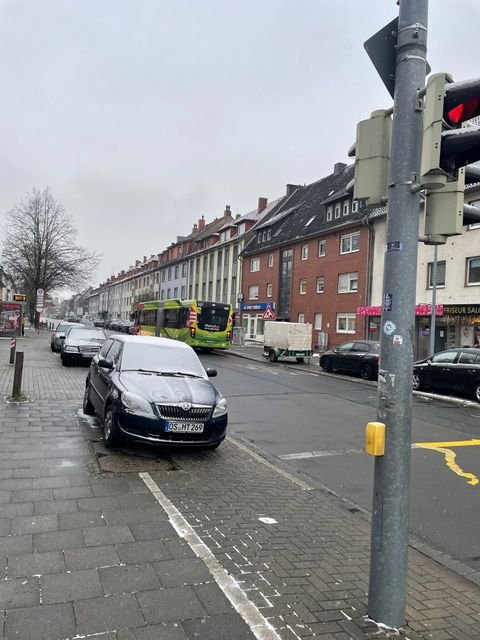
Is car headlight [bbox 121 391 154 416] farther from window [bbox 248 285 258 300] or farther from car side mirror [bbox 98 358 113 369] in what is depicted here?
window [bbox 248 285 258 300]

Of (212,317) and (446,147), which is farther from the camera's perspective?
(212,317)

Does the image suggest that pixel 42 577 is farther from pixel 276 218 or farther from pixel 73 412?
pixel 276 218


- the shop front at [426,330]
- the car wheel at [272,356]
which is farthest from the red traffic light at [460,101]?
the car wheel at [272,356]

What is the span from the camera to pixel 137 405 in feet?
22.0

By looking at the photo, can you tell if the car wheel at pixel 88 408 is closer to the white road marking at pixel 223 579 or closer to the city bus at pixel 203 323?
the white road marking at pixel 223 579

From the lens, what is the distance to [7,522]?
4324 millimetres

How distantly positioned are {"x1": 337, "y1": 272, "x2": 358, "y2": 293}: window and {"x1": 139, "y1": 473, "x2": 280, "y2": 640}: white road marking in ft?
94.6

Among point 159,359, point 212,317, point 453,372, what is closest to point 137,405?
point 159,359

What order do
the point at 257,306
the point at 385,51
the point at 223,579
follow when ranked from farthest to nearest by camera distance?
the point at 257,306
the point at 223,579
the point at 385,51

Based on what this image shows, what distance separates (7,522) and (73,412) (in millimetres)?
5458

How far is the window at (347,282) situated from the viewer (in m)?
32.6

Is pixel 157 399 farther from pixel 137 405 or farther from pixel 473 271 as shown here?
pixel 473 271

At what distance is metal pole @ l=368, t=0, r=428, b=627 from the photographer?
303 cm

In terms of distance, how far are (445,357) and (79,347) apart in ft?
40.7
